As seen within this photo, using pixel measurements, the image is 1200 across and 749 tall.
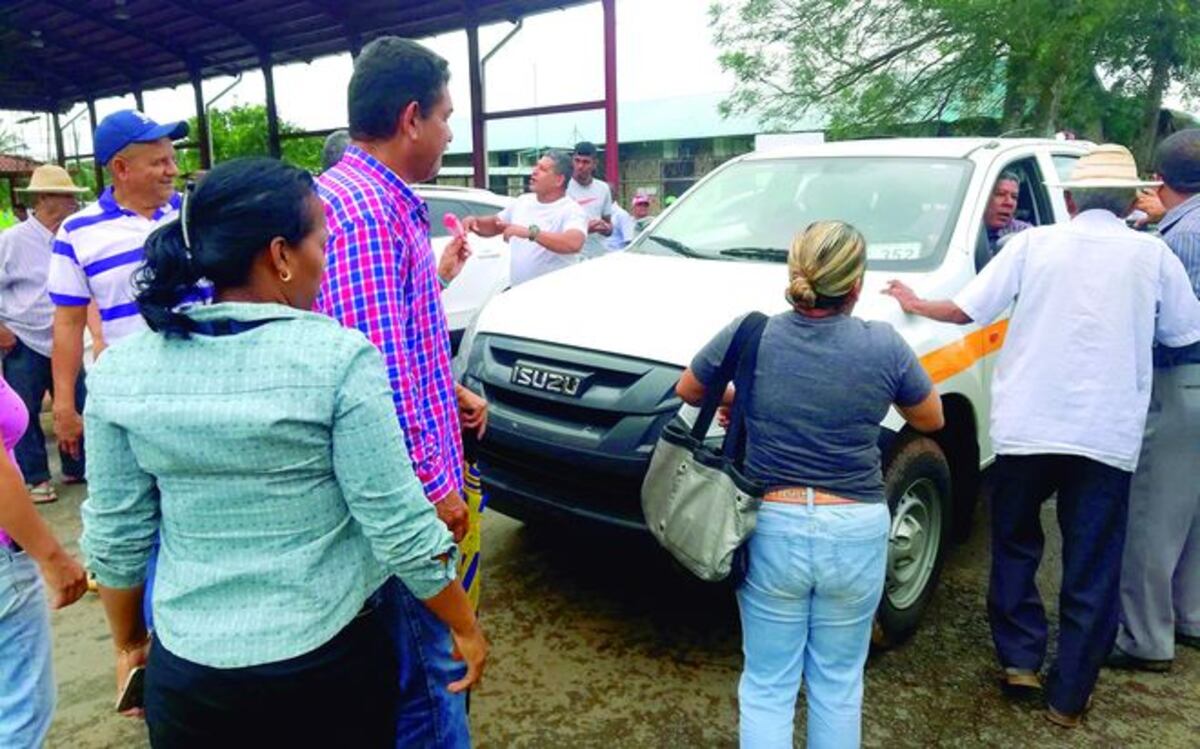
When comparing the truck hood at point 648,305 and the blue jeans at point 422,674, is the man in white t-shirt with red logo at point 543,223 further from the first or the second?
the blue jeans at point 422,674

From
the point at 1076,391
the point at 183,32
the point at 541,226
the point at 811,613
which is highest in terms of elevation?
the point at 183,32

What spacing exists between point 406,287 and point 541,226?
3626mm

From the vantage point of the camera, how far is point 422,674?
1906 mm

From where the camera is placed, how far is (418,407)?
181 centimetres

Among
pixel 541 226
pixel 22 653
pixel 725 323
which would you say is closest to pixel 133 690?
pixel 22 653

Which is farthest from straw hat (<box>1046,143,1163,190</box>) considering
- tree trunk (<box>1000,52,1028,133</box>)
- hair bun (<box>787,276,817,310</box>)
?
tree trunk (<box>1000,52,1028,133</box>)

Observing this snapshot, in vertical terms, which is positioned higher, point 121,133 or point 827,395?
point 121,133

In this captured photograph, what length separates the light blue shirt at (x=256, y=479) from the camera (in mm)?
1296

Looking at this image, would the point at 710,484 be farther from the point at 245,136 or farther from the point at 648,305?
the point at 245,136

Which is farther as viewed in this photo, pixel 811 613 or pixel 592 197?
pixel 592 197

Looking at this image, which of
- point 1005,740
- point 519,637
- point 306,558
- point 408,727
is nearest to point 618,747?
point 519,637

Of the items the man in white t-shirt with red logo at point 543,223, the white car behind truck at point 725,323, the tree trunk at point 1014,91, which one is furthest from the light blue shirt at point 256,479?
the tree trunk at point 1014,91

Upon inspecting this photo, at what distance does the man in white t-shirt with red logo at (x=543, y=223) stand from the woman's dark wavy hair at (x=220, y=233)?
3.70 meters

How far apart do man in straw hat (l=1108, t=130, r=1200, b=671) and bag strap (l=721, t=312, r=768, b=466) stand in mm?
1841
